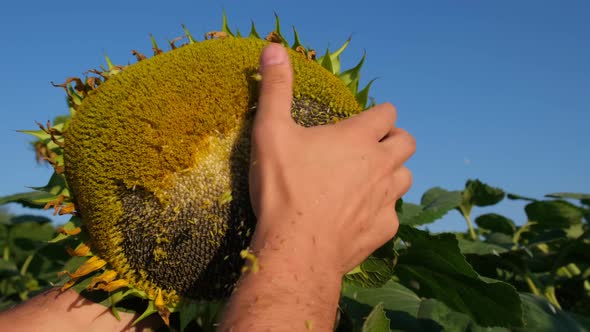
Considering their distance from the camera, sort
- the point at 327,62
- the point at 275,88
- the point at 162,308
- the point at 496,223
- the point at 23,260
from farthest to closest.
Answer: the point at 23,260 < the point at 496,223 < the point at 327,62 < the point at 162,308 < the point at 275,88

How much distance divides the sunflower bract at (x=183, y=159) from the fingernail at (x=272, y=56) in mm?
81

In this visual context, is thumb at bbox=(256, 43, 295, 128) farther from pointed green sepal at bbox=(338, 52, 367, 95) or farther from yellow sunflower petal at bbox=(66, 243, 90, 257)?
yellow sunflower petal at bbox=(66, 243, 90, 257)

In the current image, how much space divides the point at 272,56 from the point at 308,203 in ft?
1.51

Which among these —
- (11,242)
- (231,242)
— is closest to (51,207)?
(231,242)

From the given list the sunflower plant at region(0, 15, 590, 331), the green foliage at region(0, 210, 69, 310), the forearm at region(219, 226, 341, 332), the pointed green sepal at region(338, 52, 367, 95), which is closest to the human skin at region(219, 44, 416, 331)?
the forearm at region(219, 226, 341, 332)

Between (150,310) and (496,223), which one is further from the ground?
(496,223)

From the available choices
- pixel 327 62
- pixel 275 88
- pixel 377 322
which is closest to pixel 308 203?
pixel 275 88

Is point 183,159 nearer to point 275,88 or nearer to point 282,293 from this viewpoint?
point 275,88

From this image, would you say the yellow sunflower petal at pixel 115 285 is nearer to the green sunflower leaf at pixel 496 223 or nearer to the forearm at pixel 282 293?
the forearm at pixel 282 293

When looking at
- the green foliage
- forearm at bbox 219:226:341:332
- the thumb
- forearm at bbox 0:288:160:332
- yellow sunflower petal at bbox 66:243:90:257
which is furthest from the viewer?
the green foliage

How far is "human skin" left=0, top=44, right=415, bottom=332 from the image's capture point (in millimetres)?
1511

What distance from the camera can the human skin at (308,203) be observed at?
59.5 inches

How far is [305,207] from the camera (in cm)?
157

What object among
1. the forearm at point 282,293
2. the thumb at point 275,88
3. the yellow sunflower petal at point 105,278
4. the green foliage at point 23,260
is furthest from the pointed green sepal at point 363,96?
the green foliage at point 23,260
